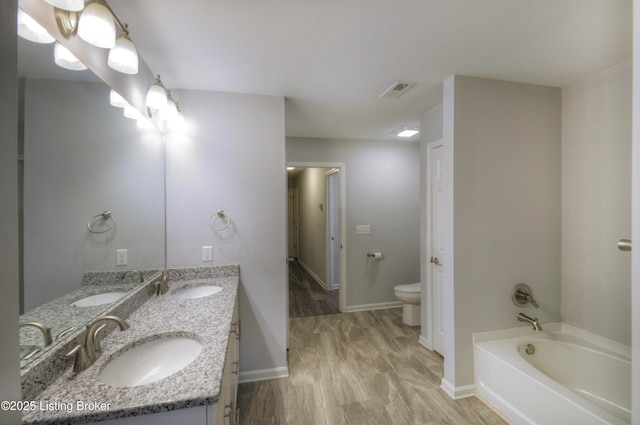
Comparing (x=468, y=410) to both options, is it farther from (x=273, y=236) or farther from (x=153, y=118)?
(x=153, y=118)

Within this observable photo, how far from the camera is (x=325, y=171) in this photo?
4.57 m

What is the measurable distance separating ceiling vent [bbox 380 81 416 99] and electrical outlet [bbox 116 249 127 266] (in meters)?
2.20

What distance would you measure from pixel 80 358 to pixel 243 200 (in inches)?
56.4

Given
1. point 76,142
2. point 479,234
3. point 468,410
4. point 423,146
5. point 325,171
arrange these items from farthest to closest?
point 325,171 < point 423,146 < point 479,234 < point 468,410 < point 76,142

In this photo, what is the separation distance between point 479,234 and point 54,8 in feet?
8.53

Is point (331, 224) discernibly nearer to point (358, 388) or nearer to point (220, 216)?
point (220, 216)

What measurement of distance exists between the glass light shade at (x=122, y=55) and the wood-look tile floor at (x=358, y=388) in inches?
88.2

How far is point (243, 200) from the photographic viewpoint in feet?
7.23

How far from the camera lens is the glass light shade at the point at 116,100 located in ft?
4.48

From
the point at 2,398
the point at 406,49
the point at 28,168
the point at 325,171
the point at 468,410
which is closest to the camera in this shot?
the point at 2,398

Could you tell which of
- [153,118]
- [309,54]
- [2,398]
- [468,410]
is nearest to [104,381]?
[2,398]

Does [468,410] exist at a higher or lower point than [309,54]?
lower

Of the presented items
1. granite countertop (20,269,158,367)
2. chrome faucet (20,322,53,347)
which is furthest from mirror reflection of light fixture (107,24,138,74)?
chrome faucet (20,322,53,347)

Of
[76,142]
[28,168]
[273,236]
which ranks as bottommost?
[273,236]
